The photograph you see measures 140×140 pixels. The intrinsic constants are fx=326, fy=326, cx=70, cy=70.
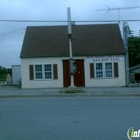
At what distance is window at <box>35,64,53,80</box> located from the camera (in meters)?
28.2

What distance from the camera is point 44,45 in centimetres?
2920

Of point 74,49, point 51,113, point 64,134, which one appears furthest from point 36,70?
point 64,134

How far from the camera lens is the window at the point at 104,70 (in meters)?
28.1

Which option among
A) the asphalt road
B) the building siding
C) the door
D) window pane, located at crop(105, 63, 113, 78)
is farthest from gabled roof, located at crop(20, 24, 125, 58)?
the asphalt road

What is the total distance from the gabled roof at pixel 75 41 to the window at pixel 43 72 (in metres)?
0.96

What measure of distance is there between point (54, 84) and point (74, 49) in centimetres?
353

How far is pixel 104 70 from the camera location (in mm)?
28125

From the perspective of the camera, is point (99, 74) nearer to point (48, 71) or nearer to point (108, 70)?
point (108, 70)

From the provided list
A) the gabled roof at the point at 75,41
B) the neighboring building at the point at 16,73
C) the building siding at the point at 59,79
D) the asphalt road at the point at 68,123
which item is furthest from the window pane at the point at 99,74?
the asphalt road at the point at 68,123

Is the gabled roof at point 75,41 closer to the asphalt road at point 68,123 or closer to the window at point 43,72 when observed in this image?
the window at point 43,72

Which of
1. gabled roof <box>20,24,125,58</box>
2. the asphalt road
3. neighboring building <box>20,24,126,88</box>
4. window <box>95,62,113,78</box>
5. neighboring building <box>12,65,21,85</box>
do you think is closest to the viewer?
the asphalt road

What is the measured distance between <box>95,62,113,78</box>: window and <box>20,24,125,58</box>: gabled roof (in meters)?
0.96

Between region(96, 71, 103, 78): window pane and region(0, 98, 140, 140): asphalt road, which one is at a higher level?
region(96, 71, 103, 78): window pane

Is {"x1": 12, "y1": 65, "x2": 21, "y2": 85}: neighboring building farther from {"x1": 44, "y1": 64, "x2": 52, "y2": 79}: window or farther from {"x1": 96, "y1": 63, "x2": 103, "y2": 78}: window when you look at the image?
{"x1": 96, "y1": 63, "x2": 103, "y2": 78}: window
